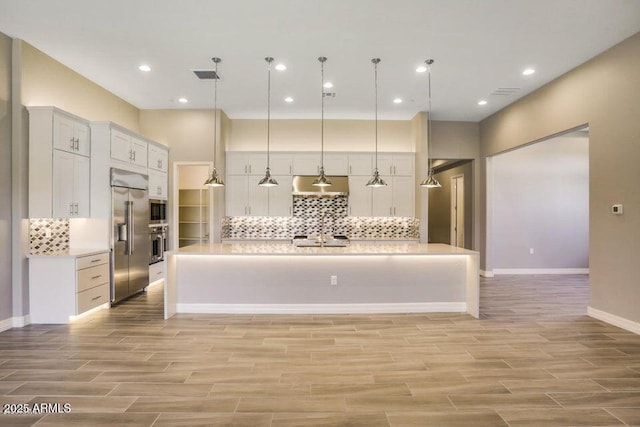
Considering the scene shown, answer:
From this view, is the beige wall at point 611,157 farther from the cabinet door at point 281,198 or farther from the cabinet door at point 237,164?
the cabinet door at point 237,164

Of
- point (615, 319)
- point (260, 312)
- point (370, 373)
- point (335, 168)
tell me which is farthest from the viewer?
point (335, 168)

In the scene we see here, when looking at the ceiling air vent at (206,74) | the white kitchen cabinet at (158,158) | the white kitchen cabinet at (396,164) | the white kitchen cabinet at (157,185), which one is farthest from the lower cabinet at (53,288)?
the white kitchen cabinet at (396,164)

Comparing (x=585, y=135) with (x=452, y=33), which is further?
(x=585, y=135)

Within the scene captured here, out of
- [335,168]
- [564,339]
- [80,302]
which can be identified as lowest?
[564,339]

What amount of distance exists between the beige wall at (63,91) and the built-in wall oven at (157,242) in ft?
6.55

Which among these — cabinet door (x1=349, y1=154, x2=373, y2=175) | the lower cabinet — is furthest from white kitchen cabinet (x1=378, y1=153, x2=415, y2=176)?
the lower cabinet

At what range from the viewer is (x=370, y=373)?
113 inches

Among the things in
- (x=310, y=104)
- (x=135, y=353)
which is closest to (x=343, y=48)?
(x=310, y=104)

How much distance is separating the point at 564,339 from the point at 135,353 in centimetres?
441

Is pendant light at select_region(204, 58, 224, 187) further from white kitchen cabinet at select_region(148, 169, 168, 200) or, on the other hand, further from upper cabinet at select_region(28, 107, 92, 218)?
upper cabinet at select_region(28, 107, 92, 218)

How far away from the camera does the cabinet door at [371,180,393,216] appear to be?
276 inches

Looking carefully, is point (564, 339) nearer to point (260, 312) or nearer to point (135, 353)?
point (260, 312)

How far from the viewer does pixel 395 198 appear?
23.0 ft

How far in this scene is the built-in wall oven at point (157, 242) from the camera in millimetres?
5938
